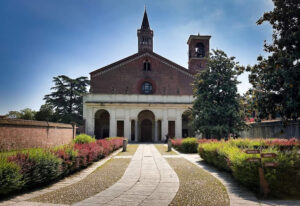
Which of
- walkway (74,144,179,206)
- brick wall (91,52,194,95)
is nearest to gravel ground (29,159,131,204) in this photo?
walkway (74,144,179,206)

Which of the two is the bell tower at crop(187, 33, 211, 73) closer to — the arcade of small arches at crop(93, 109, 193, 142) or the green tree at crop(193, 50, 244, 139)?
the arcade of small arches at crop(93, 109, 193, 142)

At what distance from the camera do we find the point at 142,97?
32.4 m

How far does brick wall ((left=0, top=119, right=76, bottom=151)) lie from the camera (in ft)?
31.6

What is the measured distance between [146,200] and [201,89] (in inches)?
629

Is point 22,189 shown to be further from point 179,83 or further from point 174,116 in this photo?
point 179,83

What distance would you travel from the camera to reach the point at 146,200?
517cm

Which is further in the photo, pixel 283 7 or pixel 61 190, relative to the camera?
pixel 283 7

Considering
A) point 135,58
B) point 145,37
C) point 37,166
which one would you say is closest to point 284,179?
point 37,166

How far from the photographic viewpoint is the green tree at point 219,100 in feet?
61.9

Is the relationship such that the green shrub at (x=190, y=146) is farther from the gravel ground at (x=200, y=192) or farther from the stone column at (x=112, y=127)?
the stone column at (x=112, y=127)

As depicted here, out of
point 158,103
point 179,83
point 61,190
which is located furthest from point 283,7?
point 179,83

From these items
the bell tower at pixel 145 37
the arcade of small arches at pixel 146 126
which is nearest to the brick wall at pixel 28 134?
the arcade of small arches at pixel 146 126

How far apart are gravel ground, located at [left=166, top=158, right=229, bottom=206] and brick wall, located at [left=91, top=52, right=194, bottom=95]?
2838 cm

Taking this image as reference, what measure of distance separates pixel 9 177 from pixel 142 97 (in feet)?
89.7
